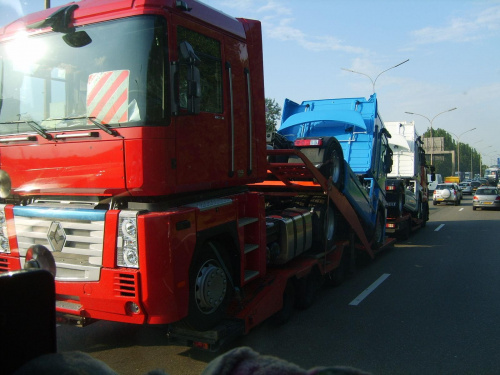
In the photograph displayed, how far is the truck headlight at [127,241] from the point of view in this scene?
363 cm

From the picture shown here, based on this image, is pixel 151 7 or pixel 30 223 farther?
pixel 30 223

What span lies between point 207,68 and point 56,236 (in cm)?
→ 207

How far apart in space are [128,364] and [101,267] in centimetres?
128

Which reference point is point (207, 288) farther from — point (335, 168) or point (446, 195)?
point (446, 195)

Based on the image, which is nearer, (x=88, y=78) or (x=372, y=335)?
(x=88, y=78)

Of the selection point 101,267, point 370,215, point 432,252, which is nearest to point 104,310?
point 101,267

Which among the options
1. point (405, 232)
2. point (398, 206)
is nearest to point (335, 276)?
point (398, 206)

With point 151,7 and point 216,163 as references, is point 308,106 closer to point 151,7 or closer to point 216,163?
point 216,163

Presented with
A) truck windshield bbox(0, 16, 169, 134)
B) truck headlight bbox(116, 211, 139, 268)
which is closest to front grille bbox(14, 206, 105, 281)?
truck headlight bbox(116, 211, 139, 268)

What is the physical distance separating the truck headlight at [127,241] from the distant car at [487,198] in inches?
1104

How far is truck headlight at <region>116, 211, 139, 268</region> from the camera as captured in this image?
3631 millimetres

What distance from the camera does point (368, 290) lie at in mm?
7586

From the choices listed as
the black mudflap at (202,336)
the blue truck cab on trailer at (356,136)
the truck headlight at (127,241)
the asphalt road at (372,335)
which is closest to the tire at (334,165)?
the blue truck cab on trailer at (356,136)

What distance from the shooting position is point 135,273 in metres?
3.62
